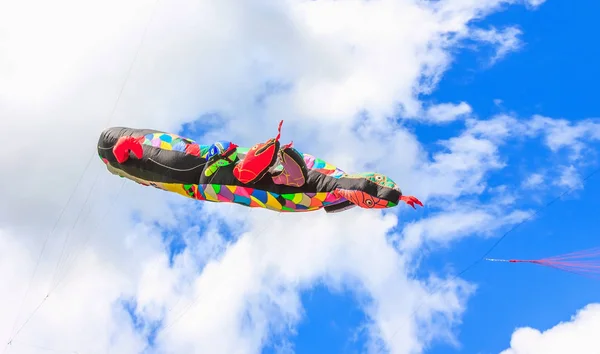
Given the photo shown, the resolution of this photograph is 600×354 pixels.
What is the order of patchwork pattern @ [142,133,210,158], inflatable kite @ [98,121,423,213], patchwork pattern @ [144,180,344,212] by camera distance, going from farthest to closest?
patchwork pattern @ [142,133,210,158]
patchwork pattern @ [144,180,344,212]
inflatable kite @ [98,121,423,213]

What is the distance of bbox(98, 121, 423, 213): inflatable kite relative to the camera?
1739 cm

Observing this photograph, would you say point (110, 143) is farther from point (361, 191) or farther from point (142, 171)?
point (361, 191)

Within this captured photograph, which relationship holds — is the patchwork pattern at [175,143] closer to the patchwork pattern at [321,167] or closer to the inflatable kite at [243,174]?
the inflatable kite at [243,174]

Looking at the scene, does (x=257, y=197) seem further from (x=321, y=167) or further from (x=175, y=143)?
(x=175, y=143)

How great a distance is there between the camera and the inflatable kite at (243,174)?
1739cm

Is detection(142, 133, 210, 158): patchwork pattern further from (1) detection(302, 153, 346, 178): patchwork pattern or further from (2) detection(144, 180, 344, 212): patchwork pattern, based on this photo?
(1) detection(302, 153, 346, 178): patchwork pattern

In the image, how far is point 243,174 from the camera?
727 inches

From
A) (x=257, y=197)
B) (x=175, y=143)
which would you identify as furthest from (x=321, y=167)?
(x=175, y=143)

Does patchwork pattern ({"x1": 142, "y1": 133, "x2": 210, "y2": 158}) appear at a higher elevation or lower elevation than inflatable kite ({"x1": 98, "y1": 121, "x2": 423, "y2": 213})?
higher

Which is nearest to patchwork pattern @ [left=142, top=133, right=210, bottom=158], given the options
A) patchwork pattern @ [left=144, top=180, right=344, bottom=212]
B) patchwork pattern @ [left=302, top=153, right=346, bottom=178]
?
patchwork pattern @ [left=144, top=180, right=344, bottom=212]

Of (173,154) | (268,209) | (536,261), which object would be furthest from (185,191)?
(536,261)

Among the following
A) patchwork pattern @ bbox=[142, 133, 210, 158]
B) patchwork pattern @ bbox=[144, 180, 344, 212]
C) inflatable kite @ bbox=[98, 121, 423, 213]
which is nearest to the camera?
inflatable kite @ bbox=[98, 121, 423, 213]

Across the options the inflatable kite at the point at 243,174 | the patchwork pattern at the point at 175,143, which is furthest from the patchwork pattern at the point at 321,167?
the patchwork pattern at the point at 175,143

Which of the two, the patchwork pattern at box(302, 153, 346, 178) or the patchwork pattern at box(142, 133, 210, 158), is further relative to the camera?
the patchwork pattern at box(142, 133, 210, 158)
